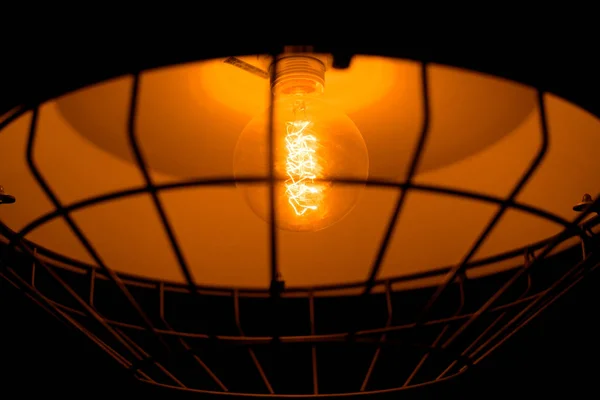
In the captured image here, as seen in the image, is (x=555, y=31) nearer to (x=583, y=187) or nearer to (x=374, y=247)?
(x=583, y=187)

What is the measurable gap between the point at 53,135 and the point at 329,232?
0.27 meters

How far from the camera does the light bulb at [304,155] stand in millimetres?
468

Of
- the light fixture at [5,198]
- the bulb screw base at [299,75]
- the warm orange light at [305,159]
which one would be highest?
the bulb screw base at [299,75]

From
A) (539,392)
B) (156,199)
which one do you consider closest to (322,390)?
(539,392)

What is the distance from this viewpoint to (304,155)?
0.50m

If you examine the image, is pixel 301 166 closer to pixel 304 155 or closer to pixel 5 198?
pixel 304 155

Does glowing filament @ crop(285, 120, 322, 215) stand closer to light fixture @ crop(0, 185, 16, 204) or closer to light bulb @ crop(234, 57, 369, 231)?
light bulb @ crop(234, 57, 369, 231)

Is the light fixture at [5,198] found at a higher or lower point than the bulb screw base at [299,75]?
lower

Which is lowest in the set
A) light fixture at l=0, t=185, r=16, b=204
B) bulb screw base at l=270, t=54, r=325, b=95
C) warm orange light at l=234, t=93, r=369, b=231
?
light fixture at l=0, t=185, r=16, b=204

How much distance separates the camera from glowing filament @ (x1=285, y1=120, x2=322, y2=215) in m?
0.49

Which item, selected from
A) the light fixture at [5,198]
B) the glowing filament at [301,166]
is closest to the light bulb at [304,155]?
the glowing filament at [301,166]

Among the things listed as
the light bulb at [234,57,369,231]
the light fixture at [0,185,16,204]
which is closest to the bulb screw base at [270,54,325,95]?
the light bulb at [234,57,369,231]

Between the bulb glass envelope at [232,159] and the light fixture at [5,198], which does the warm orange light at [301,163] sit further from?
the light fixture at [5,198]

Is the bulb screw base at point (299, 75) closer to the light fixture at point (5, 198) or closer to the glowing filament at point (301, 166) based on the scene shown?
the glowing filament at point (301, 166)
